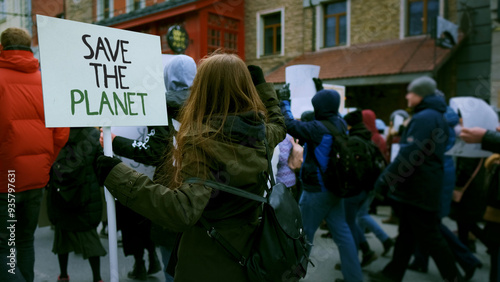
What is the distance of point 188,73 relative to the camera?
2643mm

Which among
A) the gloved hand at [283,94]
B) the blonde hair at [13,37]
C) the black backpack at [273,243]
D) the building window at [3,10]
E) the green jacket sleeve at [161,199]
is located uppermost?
the building window at [3,10]

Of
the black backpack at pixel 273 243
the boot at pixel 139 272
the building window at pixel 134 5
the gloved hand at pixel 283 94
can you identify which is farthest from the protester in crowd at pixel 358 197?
the building window at pixel 134 5

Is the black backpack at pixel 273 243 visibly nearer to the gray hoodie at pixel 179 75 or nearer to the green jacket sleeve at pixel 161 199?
the green jacket sleeve at pixel 161 199

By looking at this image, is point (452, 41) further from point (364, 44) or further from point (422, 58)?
point (364, 44)

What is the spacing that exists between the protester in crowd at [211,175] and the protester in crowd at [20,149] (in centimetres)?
129

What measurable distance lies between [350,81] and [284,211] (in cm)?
955

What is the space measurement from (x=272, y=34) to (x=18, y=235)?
1097 centimetres

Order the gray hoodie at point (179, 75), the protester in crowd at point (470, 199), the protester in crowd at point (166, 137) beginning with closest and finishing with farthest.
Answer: the protester in crowd at point (166, 137) → the gray hoodie at point (179, 75) → the protester in crowd at point (470, 199)

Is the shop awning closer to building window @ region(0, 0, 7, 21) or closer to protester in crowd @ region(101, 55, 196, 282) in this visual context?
building window @ region(0, 0, 7, 21)

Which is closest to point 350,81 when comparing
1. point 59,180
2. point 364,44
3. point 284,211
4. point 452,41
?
point 364,44

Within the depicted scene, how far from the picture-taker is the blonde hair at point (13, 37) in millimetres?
2664

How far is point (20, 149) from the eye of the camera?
8.80 ft

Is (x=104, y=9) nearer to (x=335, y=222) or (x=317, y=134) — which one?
(x=317, y=134)

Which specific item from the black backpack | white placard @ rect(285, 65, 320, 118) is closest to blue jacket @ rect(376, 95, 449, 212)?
white placard @ rect(285, 65, 320, 118)
